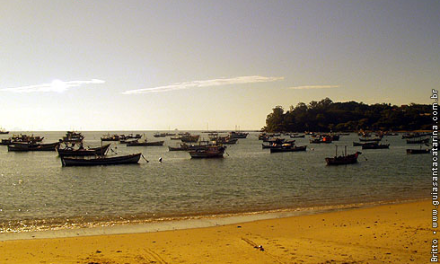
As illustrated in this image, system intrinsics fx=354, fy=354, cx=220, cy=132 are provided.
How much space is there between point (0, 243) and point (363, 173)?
3640 cm

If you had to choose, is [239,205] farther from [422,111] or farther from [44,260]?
[422,111]

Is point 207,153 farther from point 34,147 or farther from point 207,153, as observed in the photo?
A: point 34,147

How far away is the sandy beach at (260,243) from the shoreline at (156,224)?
3.28 ft

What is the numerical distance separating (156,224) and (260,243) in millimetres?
6797

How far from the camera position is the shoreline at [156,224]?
53.9ft

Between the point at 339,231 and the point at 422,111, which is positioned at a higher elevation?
the point at 422,111

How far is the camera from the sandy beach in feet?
37.3

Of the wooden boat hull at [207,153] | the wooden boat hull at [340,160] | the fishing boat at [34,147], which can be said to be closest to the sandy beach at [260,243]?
the wooden boat hull at [340,160]

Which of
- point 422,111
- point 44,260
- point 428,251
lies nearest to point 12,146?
point 44,260

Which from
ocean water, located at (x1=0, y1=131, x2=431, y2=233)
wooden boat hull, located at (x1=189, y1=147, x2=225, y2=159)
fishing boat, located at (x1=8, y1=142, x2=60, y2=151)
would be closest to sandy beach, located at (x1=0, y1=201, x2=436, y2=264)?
ocean water, located at (x1=0, y1=131, x2=431, y2=233)

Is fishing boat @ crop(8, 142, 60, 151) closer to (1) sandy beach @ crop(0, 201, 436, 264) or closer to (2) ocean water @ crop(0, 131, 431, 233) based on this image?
(2) ocean water @ crop(0, 131, 431, 233)

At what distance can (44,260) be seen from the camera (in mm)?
11648

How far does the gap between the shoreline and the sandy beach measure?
3.28 feet

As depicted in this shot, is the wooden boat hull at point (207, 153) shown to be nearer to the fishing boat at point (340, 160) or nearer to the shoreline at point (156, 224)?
the fishing boat at point (340, 160)
